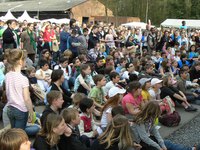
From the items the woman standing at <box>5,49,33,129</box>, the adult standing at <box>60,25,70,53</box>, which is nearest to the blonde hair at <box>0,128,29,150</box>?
the woman standing at <box>5,49,33,129</box>

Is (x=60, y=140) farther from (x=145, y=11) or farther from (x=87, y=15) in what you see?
(x=145, y=11)

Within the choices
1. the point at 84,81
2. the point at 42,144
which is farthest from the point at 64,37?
the point at 42,144

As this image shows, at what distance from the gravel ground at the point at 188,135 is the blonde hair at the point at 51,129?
300cm

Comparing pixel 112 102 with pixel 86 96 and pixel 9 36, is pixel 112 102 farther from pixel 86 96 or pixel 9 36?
pixel 9 36

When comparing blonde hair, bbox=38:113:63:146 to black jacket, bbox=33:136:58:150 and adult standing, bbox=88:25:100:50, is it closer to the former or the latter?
black jacket, bbox=33:136:58:150

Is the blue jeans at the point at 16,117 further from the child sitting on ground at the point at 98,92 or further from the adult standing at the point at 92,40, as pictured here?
the adult standing at the point at 92,40

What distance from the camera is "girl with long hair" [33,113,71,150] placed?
12.6 ft

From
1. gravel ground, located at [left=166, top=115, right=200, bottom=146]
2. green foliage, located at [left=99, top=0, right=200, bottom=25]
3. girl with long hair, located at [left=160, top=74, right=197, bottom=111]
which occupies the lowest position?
gravel ground, located at [left=166, top=115, right=200, bottom=146]

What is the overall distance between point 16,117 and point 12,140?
6.46ft

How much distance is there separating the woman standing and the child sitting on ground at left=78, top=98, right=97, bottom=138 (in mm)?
1059

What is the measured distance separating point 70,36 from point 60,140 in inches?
300

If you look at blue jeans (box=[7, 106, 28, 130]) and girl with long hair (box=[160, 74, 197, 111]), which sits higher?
blue jeans (box=[7, 106, 28, 130])

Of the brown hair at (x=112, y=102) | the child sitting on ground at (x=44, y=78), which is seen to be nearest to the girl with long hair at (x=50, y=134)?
the brown hair at (x=112, y=102)

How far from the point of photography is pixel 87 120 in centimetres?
546
